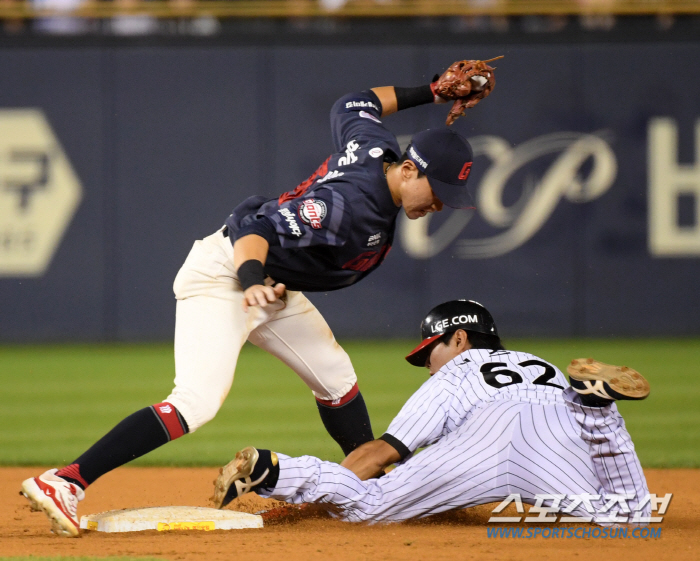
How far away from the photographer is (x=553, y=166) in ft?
37.8

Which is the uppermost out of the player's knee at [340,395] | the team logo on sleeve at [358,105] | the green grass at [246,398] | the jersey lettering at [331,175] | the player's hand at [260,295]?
the team logo on sleeve at [358,105]

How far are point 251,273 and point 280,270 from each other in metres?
0.40

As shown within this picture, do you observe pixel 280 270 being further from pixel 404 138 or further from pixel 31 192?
pixel 31 192

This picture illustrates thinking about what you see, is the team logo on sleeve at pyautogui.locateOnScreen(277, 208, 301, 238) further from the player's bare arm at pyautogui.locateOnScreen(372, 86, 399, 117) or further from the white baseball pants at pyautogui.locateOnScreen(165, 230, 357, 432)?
the player's bare arm at pyautogui.locateOnScreen(372, 86, 399, 117)

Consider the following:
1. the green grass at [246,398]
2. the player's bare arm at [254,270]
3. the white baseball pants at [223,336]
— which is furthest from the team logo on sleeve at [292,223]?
the green grass at [246,398]

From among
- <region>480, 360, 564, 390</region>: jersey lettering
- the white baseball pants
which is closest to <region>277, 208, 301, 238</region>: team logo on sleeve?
the white baseball pants

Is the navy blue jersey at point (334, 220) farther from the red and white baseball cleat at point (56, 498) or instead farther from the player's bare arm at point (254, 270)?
the red and white baseball cleat at point (56, 498)

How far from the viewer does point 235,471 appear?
3227 millimetres

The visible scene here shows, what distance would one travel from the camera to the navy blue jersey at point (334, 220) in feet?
11.5

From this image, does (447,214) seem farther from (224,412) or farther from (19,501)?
(19,501)

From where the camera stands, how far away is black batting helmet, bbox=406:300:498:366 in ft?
13.0

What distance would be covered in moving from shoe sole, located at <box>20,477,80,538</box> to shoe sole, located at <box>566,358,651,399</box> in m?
1.76

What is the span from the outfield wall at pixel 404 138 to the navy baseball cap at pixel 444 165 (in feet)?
25.2

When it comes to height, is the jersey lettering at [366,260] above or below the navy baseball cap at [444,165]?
below
